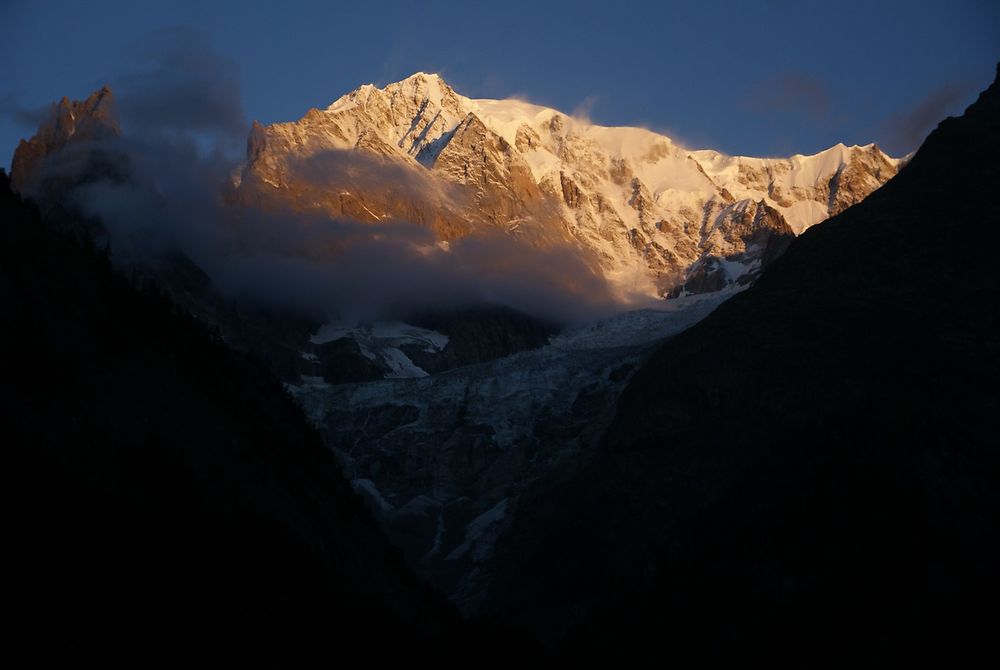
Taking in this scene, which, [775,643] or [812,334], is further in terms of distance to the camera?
[812,334]

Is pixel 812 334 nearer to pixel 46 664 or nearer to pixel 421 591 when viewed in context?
pixel 421 591

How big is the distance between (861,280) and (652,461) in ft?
82.0

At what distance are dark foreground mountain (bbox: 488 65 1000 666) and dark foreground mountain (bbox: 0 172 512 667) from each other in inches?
1452

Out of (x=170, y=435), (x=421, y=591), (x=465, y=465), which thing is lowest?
(x=421, y=591)

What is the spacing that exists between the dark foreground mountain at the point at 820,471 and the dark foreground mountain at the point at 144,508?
3688cm

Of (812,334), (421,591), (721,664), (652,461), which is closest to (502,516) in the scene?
A: (652,461)

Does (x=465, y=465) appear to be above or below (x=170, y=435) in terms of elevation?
above

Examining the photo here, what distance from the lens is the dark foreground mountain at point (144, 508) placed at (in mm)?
45719

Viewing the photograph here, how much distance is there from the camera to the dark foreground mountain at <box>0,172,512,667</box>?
45719 millimetres

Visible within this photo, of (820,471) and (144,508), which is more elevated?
(144,508)

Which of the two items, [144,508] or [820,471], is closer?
[144,508]

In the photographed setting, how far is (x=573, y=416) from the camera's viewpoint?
183 metres

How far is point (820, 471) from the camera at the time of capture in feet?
375

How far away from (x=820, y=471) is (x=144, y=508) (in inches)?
2826
